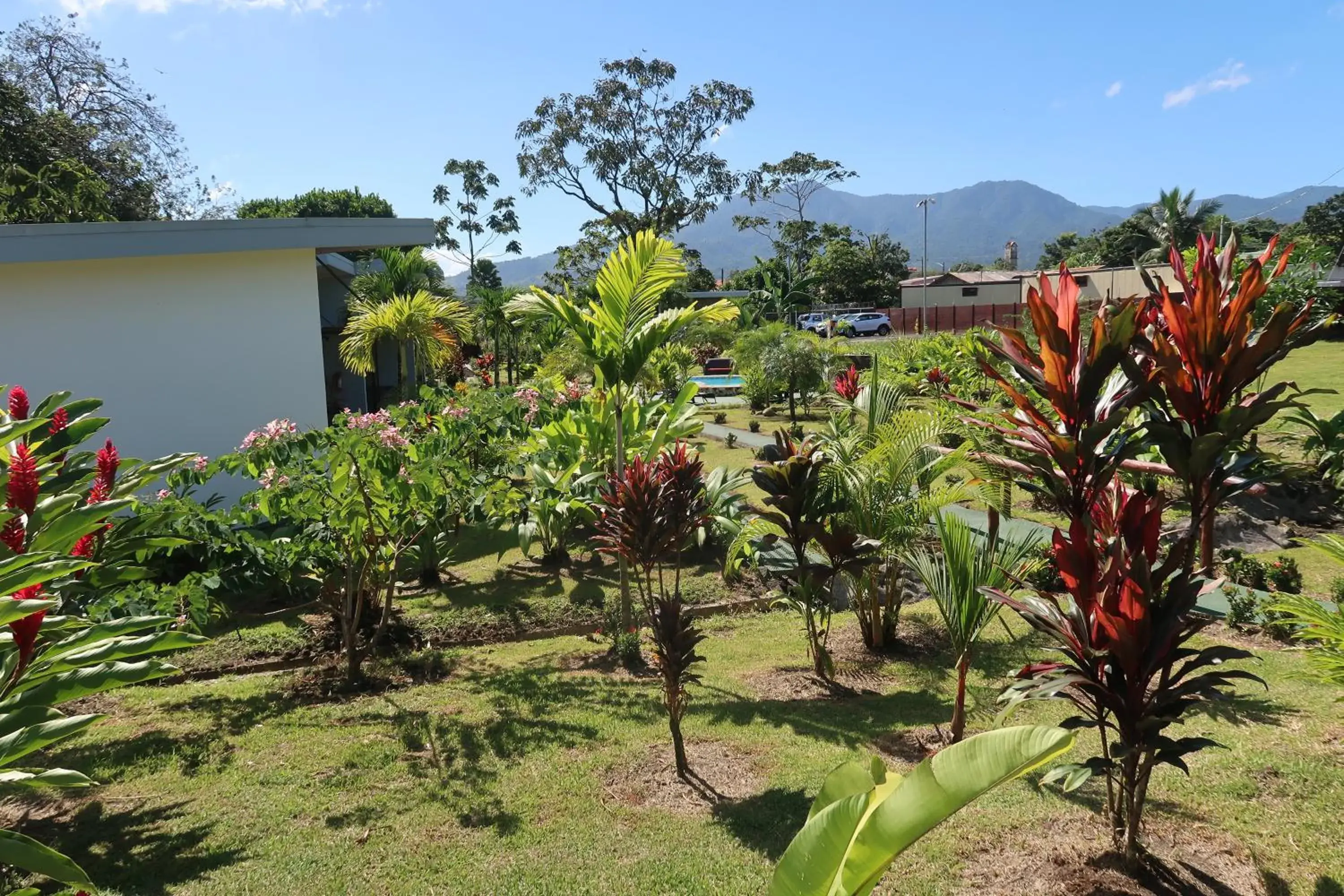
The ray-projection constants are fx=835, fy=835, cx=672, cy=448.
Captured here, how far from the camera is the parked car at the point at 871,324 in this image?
43750 millimetres

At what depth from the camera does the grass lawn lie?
3.08m

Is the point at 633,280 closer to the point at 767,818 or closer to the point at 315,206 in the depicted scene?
the point at 767,818

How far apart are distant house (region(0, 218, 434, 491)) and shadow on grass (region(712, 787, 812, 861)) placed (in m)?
8.36

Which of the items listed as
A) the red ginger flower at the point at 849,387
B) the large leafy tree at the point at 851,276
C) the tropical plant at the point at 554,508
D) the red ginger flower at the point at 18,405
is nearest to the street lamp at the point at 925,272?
the large leafy tree at the point at 851,276

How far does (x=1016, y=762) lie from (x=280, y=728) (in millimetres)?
4336

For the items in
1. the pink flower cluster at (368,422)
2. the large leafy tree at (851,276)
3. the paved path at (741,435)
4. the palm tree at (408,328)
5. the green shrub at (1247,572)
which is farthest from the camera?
the large leafy tree at (851,276)

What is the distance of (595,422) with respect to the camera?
8.03 metres

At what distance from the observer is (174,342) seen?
9.67m

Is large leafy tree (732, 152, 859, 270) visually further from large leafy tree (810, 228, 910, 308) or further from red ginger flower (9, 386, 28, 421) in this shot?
red ginger flower (9, 386, 28, 421)

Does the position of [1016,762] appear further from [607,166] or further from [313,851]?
[607,166]

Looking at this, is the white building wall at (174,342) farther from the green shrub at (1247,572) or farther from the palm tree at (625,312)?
the green shrub at (1247,572)

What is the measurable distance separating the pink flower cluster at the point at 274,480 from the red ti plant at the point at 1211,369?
5.43 metres

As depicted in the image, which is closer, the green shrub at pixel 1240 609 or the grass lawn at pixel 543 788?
the grass lawn at pixel 543 788

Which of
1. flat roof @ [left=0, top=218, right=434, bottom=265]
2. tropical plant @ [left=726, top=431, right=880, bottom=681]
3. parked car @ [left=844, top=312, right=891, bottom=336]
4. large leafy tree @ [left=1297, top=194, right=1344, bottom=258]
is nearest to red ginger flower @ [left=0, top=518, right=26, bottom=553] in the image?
tropical plant @ [left=726, top=431, right=880, bottom=681]
